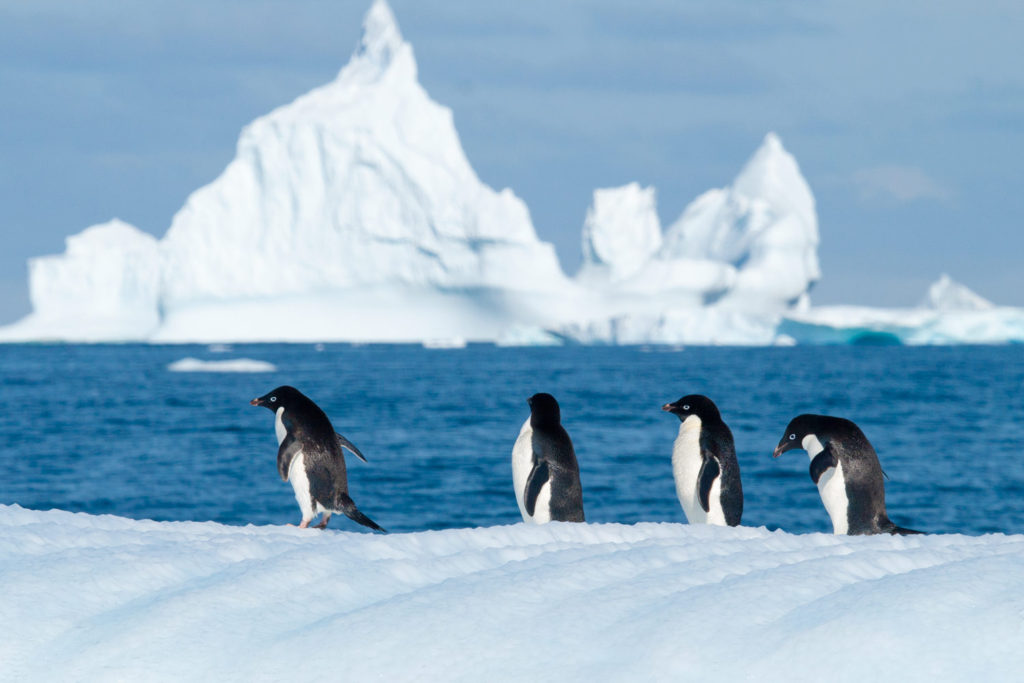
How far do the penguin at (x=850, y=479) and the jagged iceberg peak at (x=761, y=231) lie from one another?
191 ft

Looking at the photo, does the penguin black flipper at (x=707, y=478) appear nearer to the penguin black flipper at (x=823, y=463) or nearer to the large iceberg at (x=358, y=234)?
the penguin black flipper at (x=823, y=463)

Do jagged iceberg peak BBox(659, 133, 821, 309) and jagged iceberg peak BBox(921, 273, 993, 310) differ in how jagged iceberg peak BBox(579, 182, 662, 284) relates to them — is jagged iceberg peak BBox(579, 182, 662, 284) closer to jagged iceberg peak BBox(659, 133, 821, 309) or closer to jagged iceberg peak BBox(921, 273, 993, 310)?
jagged iceberg peak BBox(659, 133, 821, 309)

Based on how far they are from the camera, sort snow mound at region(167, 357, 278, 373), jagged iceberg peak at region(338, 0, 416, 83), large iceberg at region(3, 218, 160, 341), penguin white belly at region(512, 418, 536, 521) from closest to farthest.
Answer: penguin white belly at region(512, 418, 536, 521)
snow mound at region(167, 357, 278, 373)
jagged iceberg peak at region(338, 0, 416, 83)
large iceberg at region(3, 218, 160, 341)

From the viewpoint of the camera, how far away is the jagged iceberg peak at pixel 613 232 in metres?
68.7

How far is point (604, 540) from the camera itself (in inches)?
137

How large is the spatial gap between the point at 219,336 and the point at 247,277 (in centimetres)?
545

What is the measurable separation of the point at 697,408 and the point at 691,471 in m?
0.32

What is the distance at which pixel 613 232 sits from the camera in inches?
2746

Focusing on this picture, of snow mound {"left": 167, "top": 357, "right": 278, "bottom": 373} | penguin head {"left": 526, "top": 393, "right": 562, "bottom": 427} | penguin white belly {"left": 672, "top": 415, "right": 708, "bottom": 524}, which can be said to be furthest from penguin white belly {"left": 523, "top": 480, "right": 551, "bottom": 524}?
snow mound {"left": 167, "top": 357, "right": 278, "bottom": 373}

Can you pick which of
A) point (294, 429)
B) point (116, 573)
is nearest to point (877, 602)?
point (116, 573)

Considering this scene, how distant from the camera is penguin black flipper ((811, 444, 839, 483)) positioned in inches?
183

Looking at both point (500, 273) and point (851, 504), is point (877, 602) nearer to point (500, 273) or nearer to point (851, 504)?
point (851, 504)

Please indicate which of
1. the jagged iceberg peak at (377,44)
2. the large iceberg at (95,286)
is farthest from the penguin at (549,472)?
the large iceberg at (95,286)

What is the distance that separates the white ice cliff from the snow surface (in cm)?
5564
